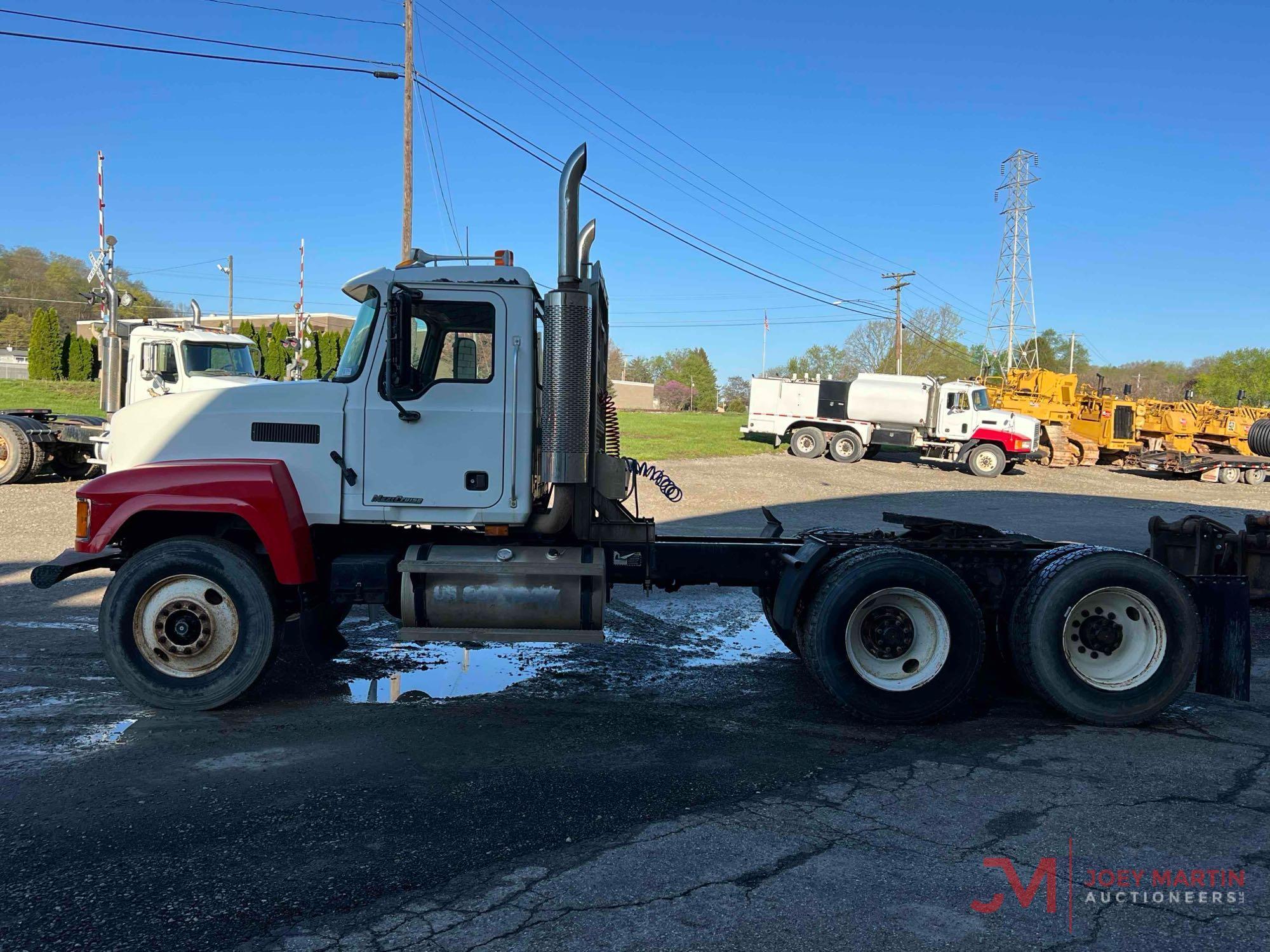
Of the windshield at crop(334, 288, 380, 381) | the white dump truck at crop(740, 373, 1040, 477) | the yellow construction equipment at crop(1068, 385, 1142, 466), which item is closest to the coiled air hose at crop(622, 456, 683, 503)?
the windshield at crop(334, 288, 380, 381)

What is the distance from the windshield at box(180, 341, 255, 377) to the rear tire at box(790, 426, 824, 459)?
783 inches

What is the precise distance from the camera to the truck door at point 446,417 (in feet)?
19.5

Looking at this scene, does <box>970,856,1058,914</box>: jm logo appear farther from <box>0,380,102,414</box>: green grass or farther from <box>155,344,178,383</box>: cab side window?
<box>0,380,102,414</box>: green grass

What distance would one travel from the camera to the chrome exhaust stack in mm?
5777

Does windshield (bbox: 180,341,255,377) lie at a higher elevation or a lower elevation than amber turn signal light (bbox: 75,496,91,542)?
higher

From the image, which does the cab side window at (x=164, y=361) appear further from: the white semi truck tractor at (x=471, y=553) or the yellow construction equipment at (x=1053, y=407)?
the yellow construction equipment at (x=1053, y=407)

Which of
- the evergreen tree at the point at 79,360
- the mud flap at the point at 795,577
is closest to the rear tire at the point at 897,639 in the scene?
the mud flap at the point at 795,577

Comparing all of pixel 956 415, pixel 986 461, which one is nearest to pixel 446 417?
pixel 986 461

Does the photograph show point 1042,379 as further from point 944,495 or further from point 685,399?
point 685,399

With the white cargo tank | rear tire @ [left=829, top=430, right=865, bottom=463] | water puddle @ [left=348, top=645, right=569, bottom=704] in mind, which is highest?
the white cargo tank

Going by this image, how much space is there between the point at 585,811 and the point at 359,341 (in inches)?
134

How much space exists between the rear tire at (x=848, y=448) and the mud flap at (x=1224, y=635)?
24.6 metres

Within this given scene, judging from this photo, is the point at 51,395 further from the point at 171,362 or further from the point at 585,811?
the point at 585,811

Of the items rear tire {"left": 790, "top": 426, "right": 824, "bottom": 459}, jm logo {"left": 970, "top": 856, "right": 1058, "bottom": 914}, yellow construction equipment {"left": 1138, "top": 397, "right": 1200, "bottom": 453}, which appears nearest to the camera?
jm logo {"left": 970, "top": 856, "right": 1058, "bottom": 914}
